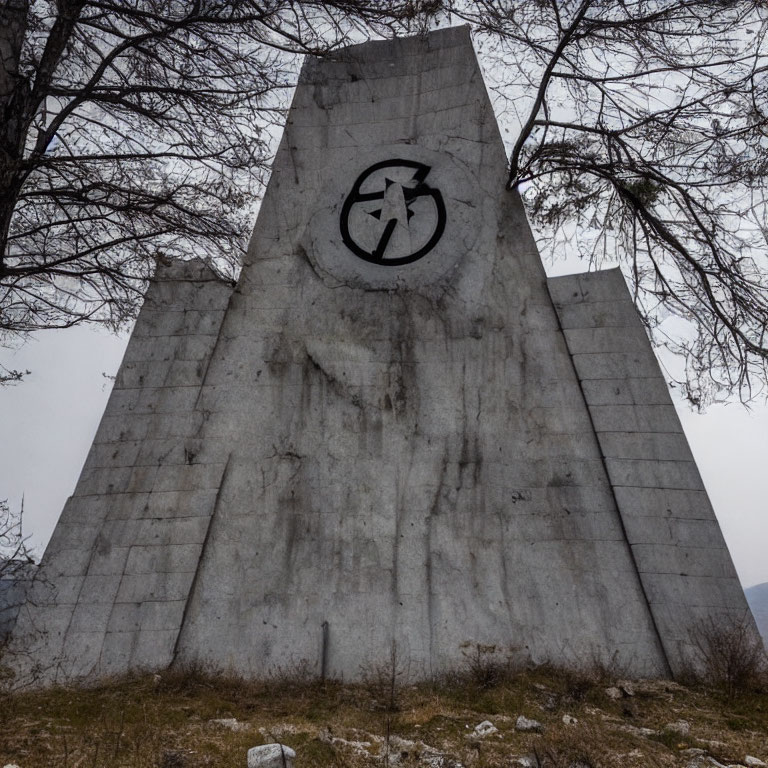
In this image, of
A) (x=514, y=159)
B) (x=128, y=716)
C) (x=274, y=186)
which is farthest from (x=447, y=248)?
(x=128, y=716)

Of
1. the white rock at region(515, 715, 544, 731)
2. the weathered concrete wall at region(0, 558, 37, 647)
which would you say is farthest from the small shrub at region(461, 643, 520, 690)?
→ the weathered concrete wall at region(0, 558, 37, 647)

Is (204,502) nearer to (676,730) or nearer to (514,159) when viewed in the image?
(676,730)

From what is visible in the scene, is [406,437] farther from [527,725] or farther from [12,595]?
[12,595]

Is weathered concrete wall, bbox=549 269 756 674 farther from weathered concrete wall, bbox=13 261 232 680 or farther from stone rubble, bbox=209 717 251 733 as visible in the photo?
weathered concrete wall, bbox=13 261 232 680

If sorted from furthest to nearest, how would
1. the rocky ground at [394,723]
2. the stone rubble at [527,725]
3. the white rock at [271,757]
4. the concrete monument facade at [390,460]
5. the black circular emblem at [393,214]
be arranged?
the black circular emblem at [393,214], the concrete monument facade at [390,460], the stone rubble at [527,725], the rocky ground at [394,723], the white rock at [271,757]

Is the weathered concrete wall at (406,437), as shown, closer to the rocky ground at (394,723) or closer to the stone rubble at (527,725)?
the rocky ground at (394,723)

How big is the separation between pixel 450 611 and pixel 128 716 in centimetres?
297

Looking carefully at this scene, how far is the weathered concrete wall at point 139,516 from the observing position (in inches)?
251

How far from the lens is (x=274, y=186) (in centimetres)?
895

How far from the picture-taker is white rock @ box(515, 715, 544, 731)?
4.87 m

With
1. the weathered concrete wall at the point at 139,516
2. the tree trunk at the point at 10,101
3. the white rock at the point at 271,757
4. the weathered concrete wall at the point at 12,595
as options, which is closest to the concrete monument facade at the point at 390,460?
the weathered concrete wall at the point at 139,516

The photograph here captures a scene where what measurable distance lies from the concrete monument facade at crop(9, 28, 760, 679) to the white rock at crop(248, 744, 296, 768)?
208 centimetres

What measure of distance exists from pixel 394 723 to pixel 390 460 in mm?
2794

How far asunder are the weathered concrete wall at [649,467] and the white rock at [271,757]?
12.2 feet
